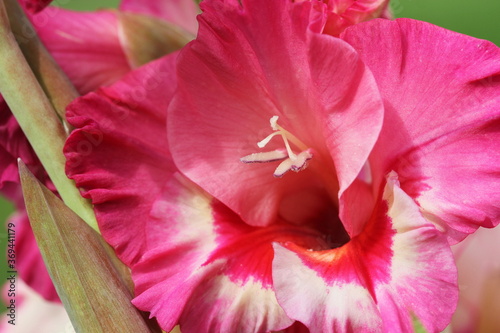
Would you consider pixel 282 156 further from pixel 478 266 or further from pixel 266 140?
pixel 478 266

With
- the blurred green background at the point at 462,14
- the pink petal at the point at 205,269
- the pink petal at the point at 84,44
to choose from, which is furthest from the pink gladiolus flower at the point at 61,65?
the blurred green background at the point at 462,14

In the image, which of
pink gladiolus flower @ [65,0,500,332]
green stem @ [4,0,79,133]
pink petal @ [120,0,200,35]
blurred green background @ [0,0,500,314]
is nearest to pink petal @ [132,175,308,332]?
pink gladiolus flower @ [65,0,500,332]

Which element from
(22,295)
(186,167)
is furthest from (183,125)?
(22,295)

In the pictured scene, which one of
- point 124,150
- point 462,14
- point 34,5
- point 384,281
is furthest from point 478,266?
point 462,14

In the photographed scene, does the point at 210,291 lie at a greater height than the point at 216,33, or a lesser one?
lesser

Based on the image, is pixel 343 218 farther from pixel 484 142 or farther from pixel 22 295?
pixel 22 295

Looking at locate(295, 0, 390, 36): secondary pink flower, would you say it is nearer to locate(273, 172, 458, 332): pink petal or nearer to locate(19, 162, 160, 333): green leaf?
locate(273, 172, 458, 332): pink petal

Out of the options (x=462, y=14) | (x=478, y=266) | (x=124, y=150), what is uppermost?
(x=124, y=150)
